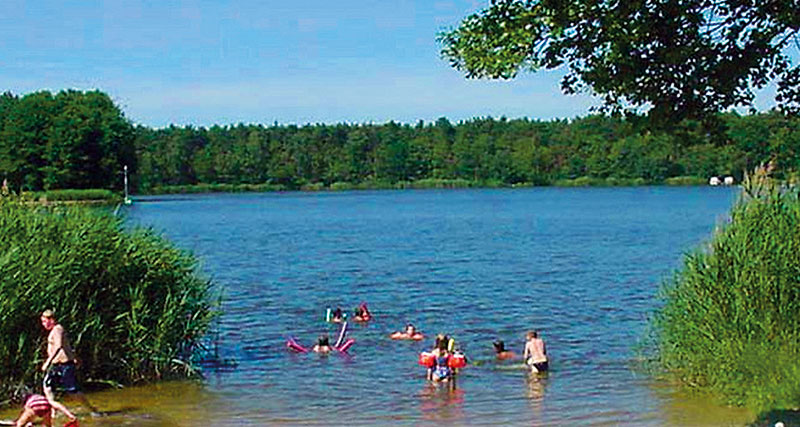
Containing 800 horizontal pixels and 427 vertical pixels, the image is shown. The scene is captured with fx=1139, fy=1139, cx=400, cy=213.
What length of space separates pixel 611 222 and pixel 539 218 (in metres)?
10.7

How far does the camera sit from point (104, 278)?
64.7 feet

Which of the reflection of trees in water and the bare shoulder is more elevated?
the bare shoulder

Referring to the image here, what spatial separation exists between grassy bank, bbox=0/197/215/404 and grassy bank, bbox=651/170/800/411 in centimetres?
880

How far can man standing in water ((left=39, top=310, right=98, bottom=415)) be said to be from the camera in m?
16.2

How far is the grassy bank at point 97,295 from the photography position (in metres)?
17.8

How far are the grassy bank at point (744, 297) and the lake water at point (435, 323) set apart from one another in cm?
65

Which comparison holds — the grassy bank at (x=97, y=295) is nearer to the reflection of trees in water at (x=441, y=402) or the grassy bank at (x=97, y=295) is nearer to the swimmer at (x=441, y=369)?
the reflection of trees in water at (x=441, y=402)

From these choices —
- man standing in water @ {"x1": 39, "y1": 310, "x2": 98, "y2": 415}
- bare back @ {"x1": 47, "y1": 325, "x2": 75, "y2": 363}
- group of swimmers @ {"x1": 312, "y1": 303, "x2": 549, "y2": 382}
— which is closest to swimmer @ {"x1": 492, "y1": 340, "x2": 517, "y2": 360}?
group of swimmers @ {"x1": 312, "y1": 303, "x2": 549, "y2": 382}

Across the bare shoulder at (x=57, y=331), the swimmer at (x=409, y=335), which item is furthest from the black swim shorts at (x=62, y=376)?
the swimmer at (x=409, y=335)

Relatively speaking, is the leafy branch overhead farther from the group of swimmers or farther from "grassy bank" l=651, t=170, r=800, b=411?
the group of swimmers

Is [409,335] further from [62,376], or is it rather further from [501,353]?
[62,376]

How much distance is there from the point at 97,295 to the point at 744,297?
10677 millimetres

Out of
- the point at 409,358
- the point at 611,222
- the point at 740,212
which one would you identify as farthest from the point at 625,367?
the point at 611,222

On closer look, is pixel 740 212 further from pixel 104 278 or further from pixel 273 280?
pixel 273 280
